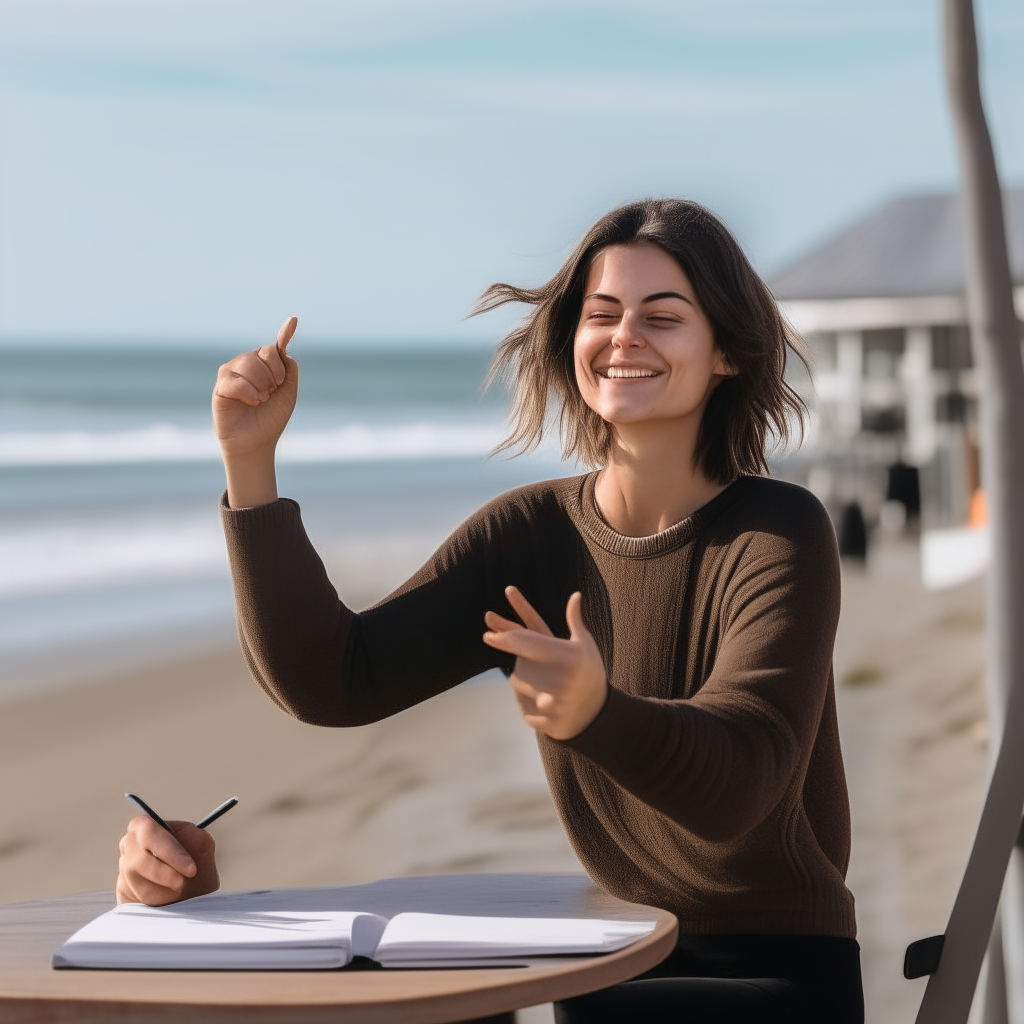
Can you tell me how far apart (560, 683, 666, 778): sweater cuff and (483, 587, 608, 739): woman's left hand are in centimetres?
1

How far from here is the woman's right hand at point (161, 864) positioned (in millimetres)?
1718

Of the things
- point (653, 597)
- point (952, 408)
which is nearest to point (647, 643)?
point (653, 597)

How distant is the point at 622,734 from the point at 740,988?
43cm

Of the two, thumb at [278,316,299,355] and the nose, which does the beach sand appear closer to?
the nose

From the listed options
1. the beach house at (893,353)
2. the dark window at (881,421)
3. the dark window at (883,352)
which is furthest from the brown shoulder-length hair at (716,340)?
the dark window at (883,352)

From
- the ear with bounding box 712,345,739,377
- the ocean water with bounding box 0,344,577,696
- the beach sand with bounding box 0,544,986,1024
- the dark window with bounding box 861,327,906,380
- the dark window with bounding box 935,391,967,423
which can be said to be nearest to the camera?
the ear with bounding box 712,345,739,377

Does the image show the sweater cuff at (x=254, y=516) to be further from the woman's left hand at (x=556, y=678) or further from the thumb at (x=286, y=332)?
the woman's left hand at (x=556, y=678)

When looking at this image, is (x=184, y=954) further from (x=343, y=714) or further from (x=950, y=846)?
(x=950, y=846)

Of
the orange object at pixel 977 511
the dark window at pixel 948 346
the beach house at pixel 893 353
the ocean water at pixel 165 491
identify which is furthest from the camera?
the dark window at pixel 948 346

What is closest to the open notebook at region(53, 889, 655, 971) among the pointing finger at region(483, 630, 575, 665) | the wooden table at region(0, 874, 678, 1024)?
the wooden table at region(0, 874, 678, 1024)

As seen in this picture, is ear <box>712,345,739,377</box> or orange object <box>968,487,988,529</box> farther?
orange object <box>968,487,988,529</box>

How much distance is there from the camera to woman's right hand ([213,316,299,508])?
1852 mm

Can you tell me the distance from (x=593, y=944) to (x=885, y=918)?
11.5 feet

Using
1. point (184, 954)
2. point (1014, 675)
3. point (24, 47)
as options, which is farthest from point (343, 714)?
point (24, 47)
